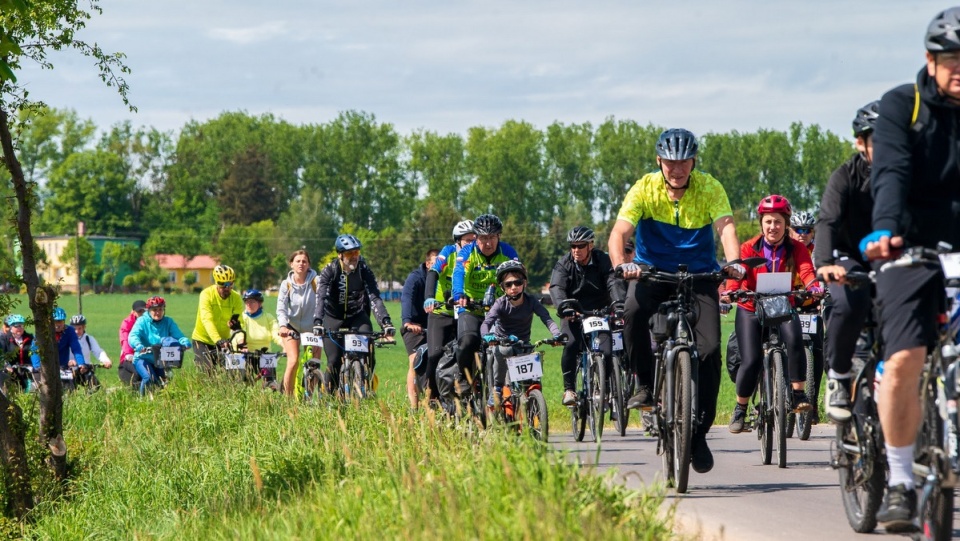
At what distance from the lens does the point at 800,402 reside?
1025cm

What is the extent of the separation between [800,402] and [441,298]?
3.69 metres

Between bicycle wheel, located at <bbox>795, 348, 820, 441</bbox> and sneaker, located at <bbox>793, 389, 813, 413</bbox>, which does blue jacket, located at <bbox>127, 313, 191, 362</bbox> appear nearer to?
bicycle wheel, located at <bbox>795, 348, 820, 441</bbox>

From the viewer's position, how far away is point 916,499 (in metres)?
5.33

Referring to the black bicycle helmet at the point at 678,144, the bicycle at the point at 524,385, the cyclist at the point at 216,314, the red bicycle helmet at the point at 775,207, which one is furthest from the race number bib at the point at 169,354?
the black bicycle helmet at the point at 678,144

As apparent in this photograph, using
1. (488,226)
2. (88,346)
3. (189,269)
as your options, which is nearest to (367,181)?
(189,269)

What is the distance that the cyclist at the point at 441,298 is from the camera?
12.7m

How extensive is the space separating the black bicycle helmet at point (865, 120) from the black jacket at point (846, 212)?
52 centimetres

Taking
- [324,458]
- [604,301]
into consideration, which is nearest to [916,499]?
[324,458]

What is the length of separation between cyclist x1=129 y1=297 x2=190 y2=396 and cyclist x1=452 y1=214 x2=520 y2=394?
7804 mm

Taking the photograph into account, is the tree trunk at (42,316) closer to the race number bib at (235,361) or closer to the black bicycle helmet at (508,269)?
the race number bib at (235,361)

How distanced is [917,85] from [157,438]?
32.0 ft

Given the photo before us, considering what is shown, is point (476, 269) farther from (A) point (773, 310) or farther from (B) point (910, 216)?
(B) point (910, 216)

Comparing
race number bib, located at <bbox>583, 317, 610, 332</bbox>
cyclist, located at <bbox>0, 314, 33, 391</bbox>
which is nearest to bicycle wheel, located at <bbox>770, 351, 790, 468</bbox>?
race number bib, located at <bbox>583, 317, 610, 332</bbox>

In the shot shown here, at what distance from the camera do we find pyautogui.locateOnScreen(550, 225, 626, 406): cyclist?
42.9 feet
